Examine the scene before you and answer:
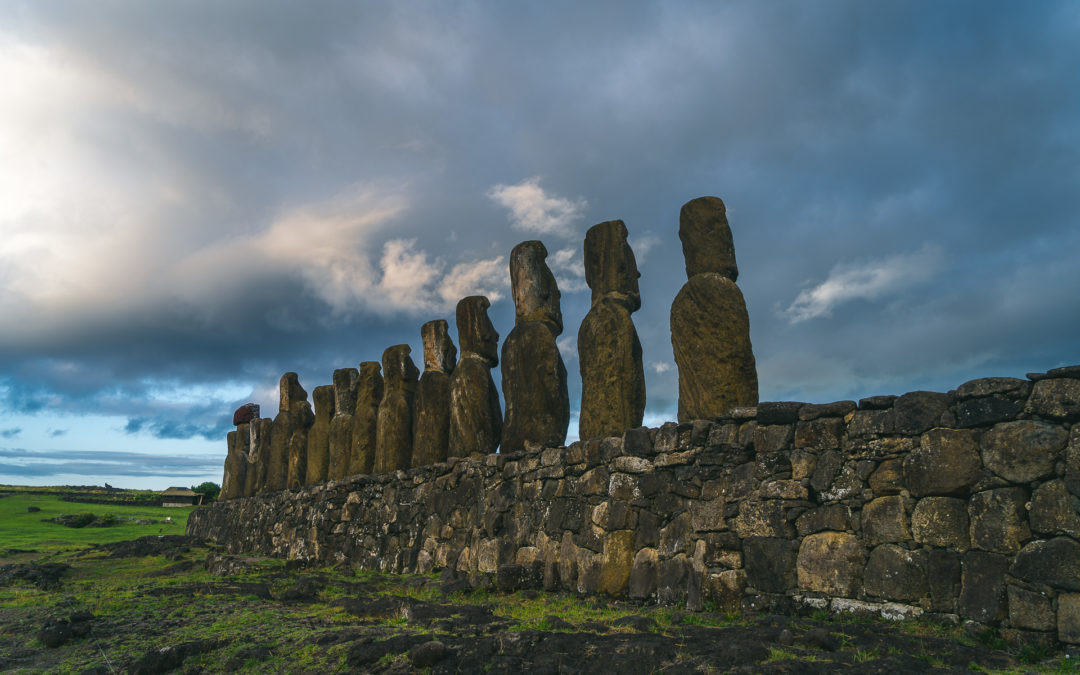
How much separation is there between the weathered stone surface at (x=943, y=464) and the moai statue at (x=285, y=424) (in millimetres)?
20034

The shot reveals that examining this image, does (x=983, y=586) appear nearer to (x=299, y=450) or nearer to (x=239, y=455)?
(x=299, y=450)

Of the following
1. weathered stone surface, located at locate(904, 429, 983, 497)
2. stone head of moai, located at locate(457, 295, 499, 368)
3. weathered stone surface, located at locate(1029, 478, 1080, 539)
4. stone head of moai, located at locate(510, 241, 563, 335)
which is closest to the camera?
weathered stone surface, located at locate(1029, 478, 1080, 539)

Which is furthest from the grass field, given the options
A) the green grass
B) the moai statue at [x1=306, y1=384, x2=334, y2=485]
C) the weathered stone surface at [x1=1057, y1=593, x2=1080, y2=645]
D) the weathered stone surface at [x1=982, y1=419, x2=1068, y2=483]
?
the green grass

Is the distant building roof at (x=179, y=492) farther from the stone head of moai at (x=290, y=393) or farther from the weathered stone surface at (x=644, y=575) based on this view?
the weathered stone surface at (x=644, y=575)

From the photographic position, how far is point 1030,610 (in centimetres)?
579

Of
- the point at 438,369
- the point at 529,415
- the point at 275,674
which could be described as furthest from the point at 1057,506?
the point at 438,369

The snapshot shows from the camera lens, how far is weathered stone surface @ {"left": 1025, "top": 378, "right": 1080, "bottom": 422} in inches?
235

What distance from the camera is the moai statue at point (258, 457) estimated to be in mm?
26031

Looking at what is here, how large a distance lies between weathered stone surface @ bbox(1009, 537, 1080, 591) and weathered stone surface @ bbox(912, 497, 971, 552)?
0.45 metres

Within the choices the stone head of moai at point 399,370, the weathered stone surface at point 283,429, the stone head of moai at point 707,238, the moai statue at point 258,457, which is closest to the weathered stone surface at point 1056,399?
the stone head of moai at point 707,238

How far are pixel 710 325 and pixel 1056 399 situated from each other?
157 inches

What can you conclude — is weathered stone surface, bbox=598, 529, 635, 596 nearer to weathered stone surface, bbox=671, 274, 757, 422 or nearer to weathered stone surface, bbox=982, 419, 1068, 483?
weathered stone surface, bbox=671, 274, 757, 422

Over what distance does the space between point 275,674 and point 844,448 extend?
234 inches

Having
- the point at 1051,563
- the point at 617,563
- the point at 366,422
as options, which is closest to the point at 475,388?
the point at 366,422
